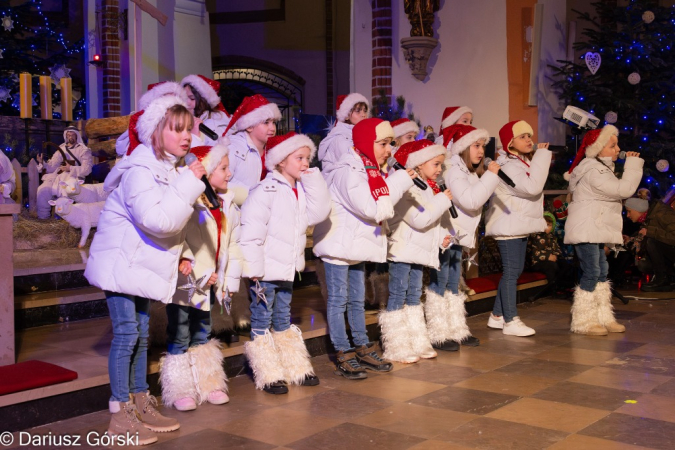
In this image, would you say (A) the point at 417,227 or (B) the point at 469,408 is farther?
(A) the point at 417,227

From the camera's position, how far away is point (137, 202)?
334 centimetres

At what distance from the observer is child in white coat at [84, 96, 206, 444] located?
3361 millimetres

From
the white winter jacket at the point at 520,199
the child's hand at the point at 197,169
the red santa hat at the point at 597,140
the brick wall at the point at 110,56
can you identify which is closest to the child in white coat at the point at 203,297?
the child's hand at the point at 197,169

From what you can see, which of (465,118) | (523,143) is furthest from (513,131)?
(465,118)

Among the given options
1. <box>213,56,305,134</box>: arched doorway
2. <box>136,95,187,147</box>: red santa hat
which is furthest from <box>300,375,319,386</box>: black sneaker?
<box>213,56,305,134</box>: arched doorway

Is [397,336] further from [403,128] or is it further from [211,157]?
[211,157]

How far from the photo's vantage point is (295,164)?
440 centimetres

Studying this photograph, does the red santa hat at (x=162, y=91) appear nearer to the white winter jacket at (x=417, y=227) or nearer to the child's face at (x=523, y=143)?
the white winter jacket at (x=417, y=227)

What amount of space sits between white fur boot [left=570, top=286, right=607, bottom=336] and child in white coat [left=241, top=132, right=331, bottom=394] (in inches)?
97.0

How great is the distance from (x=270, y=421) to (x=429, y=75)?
7.24 metres

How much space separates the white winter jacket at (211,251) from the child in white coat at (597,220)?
9.76 feet

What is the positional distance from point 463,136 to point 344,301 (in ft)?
5.19

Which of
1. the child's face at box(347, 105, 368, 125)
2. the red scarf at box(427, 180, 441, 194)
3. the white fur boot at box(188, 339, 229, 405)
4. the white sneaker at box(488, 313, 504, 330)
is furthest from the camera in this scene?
the white sneaker at box(488, 313, 504, 330)

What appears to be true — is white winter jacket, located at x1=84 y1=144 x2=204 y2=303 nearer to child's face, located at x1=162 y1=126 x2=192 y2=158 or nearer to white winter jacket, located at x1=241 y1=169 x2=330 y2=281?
child's face, located at x1=162 y1=126 x2=192 y2=158
